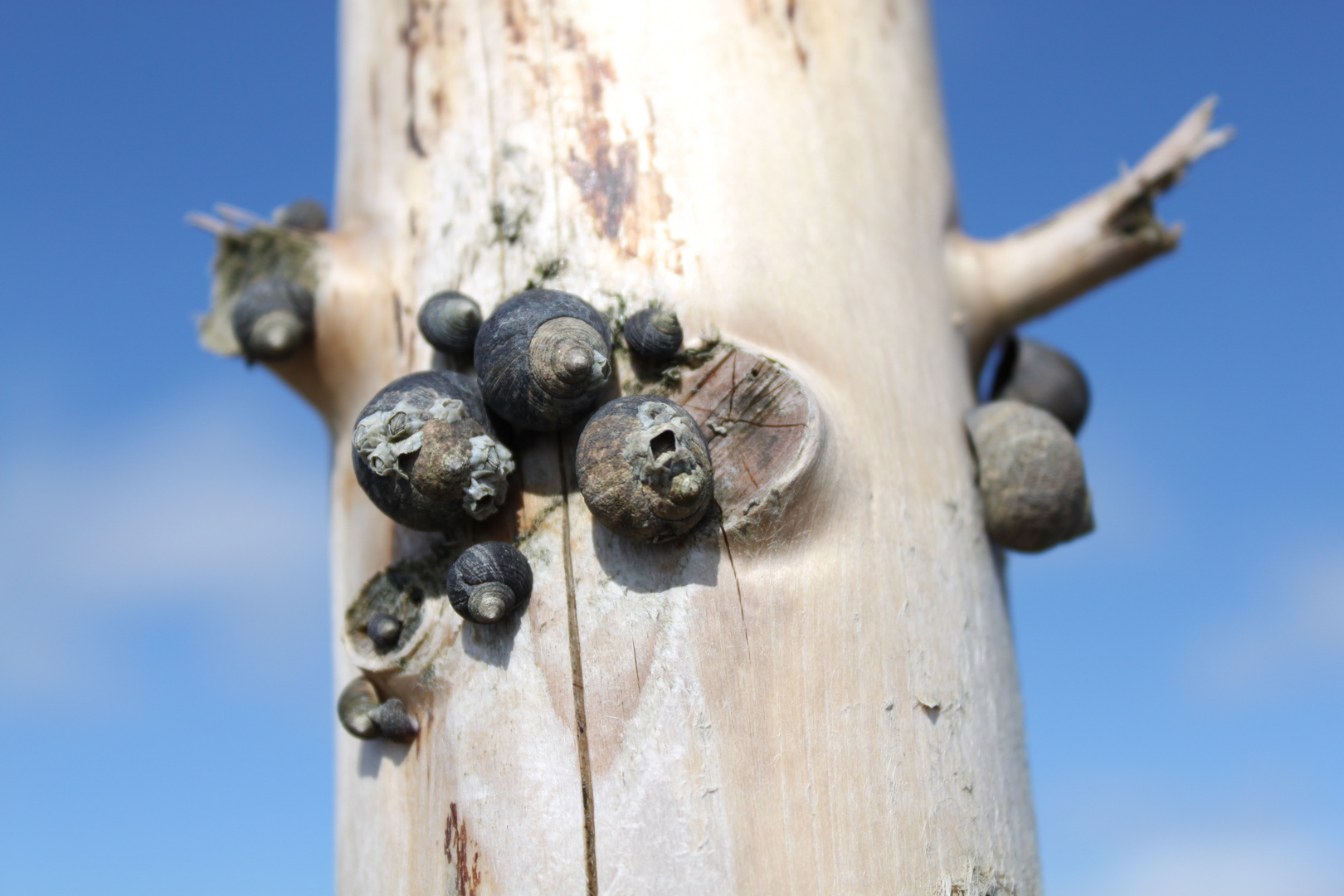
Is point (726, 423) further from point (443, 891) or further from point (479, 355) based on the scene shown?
point (443, 891)

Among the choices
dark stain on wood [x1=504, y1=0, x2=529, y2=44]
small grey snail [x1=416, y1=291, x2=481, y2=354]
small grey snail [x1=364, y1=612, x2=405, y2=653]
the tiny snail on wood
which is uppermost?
dark stain on wood [x1=504, y1=0, x2=529, y2=44]

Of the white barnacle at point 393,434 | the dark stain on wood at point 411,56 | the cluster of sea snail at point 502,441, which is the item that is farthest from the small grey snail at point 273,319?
the white barnacle at point 393,434

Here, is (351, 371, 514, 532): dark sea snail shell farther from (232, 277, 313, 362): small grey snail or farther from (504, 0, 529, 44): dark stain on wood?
(504, 0, 529, 44): dark stain on wood

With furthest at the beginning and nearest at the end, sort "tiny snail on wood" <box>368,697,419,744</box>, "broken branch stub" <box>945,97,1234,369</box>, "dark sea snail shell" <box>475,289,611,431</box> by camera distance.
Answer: "broken branch stub" <box>945,97,1234,369</box> < "tiny snail on wood" <box>368,697,419,744</box> < "dark sea snail shell" <box>475,289,611,431</box>

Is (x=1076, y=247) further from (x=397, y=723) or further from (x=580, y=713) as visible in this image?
(x=397, y=723)

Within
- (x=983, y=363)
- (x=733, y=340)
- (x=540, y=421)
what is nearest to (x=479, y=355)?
(x=540, y=421)

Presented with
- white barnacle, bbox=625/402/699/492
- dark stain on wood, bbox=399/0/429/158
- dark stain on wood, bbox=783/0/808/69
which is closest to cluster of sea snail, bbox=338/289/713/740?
white barnacle, bbox=625/402/699/492

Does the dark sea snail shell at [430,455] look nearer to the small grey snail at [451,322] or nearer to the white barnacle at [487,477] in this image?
the white barnacle at [487,477]
